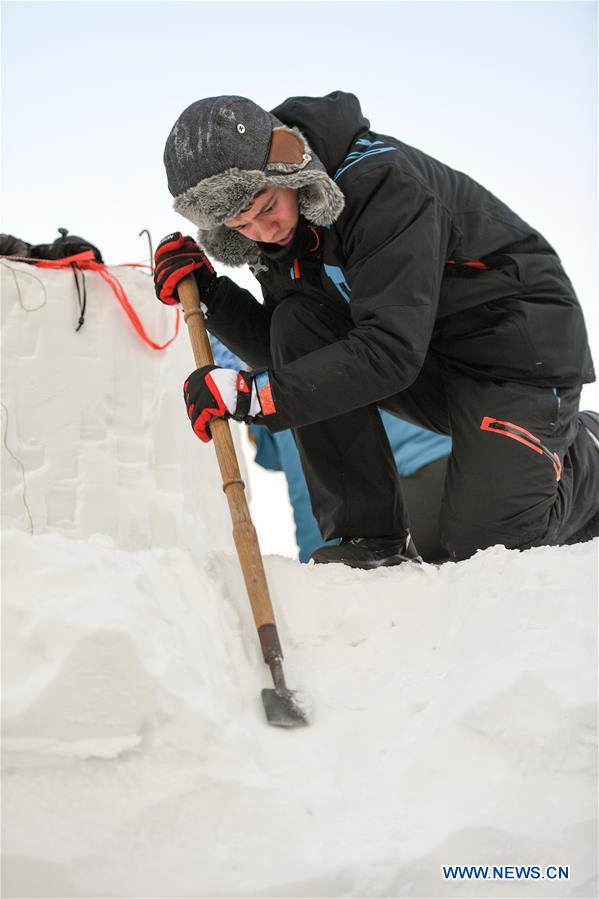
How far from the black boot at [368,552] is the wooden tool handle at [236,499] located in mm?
351

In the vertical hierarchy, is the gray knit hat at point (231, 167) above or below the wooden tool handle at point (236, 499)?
above

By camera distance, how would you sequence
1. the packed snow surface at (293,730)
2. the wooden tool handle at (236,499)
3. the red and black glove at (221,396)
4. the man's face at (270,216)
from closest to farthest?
the packed snow surface at (293,730) → the wooden tool handle at (236,499) → the red and black glove at (221,396) → the man's face at (270,216)

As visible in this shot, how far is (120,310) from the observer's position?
304 centimetres

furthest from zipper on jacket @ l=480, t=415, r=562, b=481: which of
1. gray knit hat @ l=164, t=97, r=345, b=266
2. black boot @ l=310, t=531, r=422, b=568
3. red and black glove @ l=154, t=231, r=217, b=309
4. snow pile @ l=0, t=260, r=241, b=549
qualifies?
snow pile @ l=0, t=260, r=241, b=549

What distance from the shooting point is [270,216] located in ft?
6.16

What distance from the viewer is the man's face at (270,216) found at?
1.85 metres

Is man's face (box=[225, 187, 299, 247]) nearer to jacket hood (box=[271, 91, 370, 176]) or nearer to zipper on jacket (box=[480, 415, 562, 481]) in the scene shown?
jacket hood (box=[271, 91, 370, 176])

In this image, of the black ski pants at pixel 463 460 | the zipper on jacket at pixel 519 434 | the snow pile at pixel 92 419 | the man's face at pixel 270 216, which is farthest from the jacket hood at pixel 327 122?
the snow pile at pixel 92 419

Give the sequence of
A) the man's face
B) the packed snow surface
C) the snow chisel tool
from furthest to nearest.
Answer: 1. the man's face
2. the snow chisel tool
3. the packed snow surface

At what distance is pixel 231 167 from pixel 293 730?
3.50 ft

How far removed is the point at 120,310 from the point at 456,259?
1430 mm

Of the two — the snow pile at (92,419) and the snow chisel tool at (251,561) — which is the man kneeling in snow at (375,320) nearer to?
the snow chisel tool at (251,561)

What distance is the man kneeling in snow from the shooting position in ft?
5.72

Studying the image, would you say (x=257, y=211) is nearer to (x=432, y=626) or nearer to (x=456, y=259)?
(x=456, y=259)
